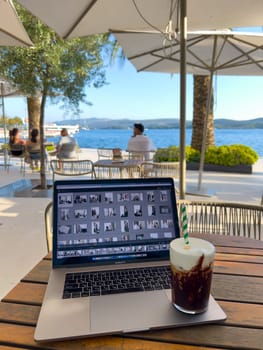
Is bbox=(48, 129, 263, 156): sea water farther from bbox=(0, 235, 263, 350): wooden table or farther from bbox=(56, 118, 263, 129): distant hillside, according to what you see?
bbox=(0, 235, 263, 350): wooden table

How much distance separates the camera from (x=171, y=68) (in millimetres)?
5324

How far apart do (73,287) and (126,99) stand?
4614cm

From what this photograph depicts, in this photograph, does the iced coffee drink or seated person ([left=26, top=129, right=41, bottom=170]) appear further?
seated person ([left=26, top=129, right=41, bottom=170])

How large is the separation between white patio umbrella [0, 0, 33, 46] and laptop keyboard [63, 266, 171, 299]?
2688mm

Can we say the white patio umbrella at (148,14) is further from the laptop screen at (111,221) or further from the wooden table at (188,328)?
the wooden table at (188,328)

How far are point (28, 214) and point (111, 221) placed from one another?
10.5 feet

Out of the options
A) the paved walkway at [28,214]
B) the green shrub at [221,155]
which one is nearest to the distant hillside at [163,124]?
the green shrub at [221,155]

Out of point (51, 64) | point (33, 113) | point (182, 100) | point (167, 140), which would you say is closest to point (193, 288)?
point (182, 100)

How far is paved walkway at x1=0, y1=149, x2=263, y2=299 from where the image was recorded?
2500mm

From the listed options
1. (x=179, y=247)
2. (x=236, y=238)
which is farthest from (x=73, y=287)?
(x=236, y=238)

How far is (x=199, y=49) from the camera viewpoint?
4516 mm

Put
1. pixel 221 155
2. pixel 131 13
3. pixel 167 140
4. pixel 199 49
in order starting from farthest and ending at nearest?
pixel 167 140 → pixel 221 155 → pixel 199 49 → pixel 131 13

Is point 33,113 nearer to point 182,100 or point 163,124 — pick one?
point 182,100

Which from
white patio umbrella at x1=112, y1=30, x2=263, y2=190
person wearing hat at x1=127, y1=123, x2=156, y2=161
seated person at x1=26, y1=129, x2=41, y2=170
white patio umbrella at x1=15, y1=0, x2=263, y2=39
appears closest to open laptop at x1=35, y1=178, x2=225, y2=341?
white patio umbrella at x1=15, y1=0, x2=263, y2=39
